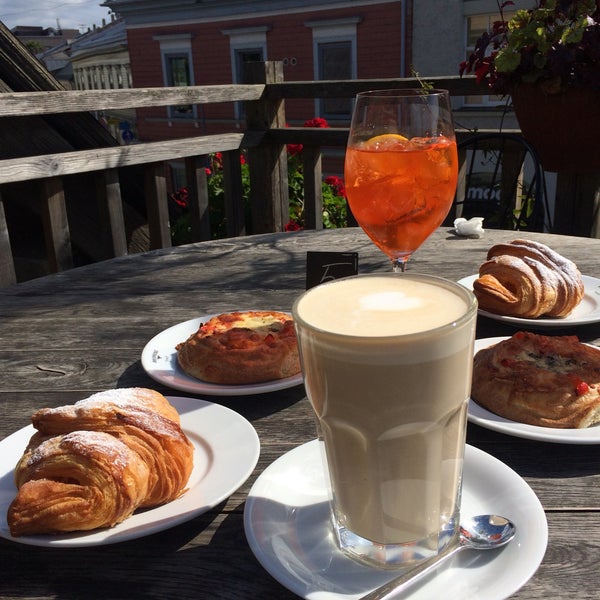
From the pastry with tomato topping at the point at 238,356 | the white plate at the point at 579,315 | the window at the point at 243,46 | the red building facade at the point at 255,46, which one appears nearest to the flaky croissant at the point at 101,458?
the pastry with tomato topping at the point at 238,356

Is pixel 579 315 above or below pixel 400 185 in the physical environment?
below

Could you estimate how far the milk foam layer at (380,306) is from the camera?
67 centimetres

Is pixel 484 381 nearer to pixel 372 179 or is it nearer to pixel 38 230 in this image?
pixel 372 179

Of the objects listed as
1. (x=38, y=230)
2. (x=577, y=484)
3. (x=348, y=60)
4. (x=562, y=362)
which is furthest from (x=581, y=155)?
(x=348, y=60)

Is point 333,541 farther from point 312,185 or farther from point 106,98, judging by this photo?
point 312,185

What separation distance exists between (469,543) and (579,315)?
0.84 m

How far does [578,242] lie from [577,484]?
140 cm

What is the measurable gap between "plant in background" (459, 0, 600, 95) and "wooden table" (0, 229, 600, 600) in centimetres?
71

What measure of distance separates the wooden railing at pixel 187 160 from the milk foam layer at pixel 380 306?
7.15 ft

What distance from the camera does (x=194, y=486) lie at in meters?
0.79

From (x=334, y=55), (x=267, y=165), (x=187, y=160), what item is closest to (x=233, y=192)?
(x=267, y=165)

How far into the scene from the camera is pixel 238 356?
1.08 m

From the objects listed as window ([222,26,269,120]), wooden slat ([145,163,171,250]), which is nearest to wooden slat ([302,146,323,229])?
wooden slat ([145,163,171,250])

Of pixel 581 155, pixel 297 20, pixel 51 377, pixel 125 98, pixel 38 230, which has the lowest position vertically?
pixel 38 230
